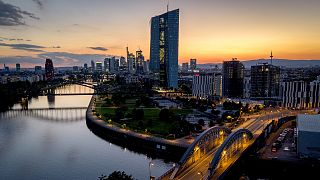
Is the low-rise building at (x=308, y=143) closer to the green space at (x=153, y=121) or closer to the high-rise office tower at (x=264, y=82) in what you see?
the green space at (x=153, y=121)

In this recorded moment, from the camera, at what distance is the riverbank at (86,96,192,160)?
791 inches

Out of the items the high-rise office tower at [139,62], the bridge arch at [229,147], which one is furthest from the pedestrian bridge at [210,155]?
the high-rise office tower at [139,62]

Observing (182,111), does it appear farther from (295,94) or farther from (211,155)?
(211,155)

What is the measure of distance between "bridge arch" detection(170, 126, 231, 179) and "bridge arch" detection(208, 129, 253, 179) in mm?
1335

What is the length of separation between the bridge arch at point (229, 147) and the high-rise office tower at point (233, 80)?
112 feet

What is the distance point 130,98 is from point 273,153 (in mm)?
32559

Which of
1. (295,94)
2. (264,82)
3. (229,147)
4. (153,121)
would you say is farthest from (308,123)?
(264,82)

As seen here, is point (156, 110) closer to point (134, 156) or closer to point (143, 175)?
point (134, 156)

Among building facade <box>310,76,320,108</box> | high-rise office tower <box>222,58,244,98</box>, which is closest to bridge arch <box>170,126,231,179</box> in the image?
building facade <box>310,76,320,108</box>

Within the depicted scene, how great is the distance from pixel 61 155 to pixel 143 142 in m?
5.66

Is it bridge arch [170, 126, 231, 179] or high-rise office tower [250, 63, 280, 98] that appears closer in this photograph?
bridge arch [170, 126, 231, 179]

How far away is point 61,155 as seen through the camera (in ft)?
67.7

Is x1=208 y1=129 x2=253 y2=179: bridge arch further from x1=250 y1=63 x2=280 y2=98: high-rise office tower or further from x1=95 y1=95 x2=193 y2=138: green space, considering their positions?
x1=250 y1=63 x2=280 y2=98: high-rise office tower

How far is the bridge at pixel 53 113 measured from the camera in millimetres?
34800
